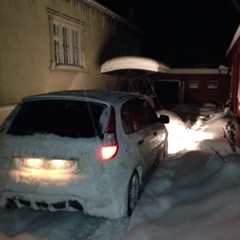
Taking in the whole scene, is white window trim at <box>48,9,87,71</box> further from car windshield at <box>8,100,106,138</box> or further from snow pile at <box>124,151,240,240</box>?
snow pile at <box>124,151,240,240</box>

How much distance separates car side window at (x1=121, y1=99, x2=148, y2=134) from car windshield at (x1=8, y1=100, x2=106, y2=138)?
1.58ft

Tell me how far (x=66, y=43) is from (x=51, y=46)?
1107 mm

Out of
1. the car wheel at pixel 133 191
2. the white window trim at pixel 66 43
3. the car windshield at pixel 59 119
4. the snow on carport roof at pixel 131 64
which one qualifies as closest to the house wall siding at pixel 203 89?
the snow on carport roof at pixel 131 64

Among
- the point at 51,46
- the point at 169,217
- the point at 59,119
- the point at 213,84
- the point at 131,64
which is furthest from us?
the point at 213,84

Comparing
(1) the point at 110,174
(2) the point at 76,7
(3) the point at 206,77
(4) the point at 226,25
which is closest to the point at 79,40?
(2) the point at 76,7

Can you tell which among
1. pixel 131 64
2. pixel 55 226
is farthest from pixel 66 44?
pixel 55 226

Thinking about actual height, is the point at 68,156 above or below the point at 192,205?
above

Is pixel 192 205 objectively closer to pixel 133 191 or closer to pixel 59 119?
pixel 133 191

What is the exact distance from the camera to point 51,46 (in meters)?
9.41

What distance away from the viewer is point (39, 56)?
888 centimetres

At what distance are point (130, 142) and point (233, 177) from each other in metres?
1.47

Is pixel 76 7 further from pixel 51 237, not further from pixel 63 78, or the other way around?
pixel 51 237

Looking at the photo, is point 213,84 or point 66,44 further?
point 213,84

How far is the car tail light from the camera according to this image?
3.46 metres
